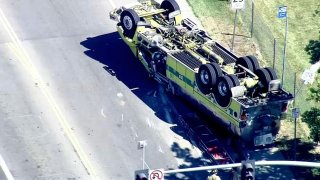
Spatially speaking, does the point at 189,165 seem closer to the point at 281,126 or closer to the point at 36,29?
the point at 281,126

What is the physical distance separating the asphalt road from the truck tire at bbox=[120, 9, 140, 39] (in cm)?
136

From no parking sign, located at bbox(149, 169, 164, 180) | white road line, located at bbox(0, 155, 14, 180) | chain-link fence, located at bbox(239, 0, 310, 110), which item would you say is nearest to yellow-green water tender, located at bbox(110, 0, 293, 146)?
chain-link fence, located at bbox(239, 0, 310, 110)

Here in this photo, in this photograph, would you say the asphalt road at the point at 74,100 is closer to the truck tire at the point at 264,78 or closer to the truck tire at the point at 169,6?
the truck tire at the point at 169,6

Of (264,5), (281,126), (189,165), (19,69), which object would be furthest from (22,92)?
(264,5)

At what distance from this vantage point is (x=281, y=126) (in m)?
36.3

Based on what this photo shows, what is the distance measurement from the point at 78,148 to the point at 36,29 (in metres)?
9.08

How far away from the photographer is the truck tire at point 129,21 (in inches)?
1524

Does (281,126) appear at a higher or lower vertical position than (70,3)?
lower

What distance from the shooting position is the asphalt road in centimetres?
3338

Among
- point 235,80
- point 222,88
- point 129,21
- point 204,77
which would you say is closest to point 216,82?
point 222,88

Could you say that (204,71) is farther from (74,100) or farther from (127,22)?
(127,22)

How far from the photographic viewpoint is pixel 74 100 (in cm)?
3669

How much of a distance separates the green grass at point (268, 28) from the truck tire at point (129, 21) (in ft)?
14.9

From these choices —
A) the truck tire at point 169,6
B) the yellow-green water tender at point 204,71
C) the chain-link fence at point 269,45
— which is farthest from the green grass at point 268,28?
the yellow-green water tender at point 204,71
